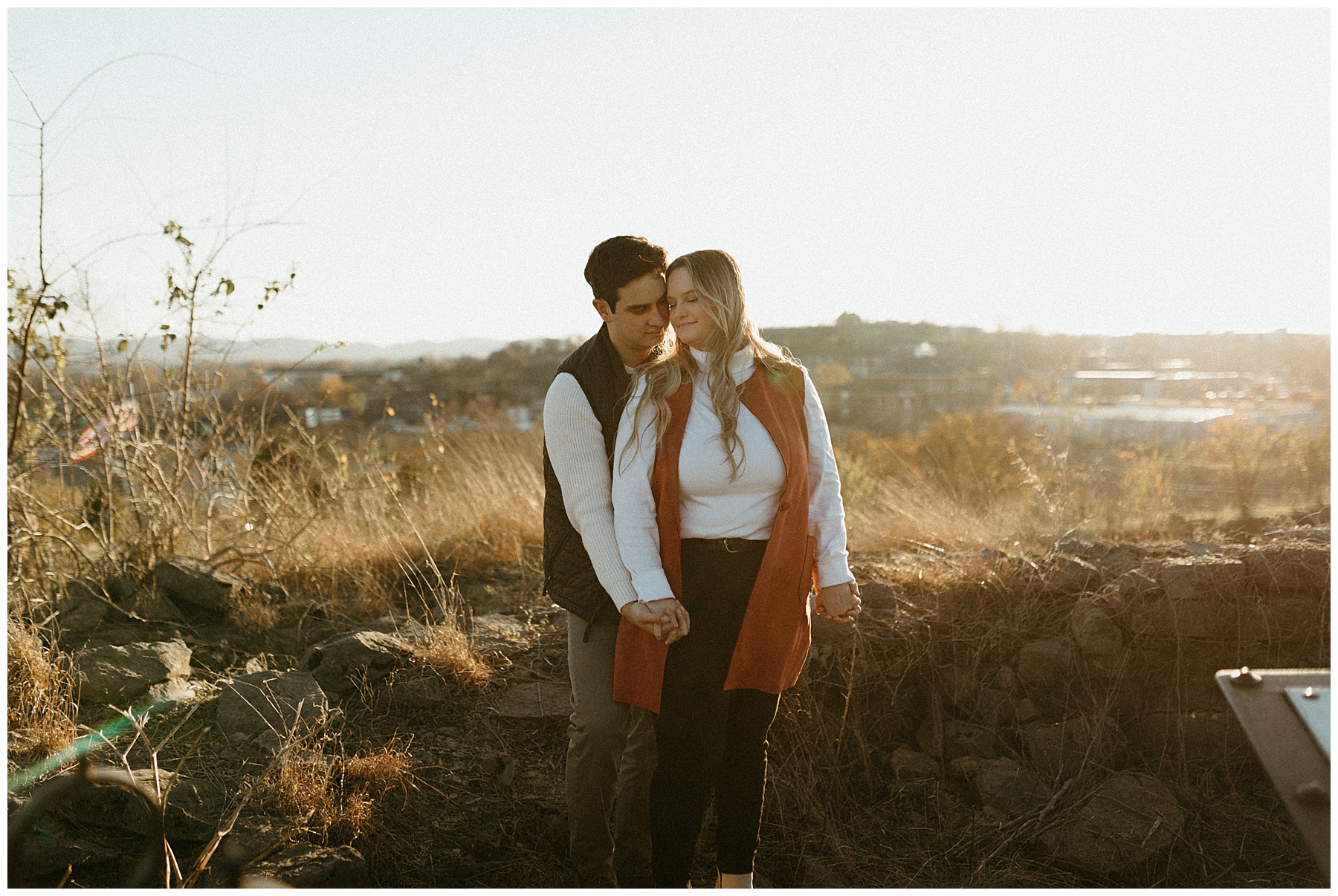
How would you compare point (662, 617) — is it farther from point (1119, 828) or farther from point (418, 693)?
point (1119, 828)

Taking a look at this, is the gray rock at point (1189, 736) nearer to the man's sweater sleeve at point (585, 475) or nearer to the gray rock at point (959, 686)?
the gray rock at point (959, 686)

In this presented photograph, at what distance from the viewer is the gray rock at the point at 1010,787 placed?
321 cm

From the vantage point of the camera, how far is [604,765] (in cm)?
238

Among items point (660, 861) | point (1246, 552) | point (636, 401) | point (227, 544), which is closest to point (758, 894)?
point (660, 861)

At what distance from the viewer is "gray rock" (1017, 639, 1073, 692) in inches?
138

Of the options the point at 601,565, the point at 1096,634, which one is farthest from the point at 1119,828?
the point at 601,565

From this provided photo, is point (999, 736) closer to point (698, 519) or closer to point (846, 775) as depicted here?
point (846, 775)

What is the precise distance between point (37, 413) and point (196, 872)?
326 cm

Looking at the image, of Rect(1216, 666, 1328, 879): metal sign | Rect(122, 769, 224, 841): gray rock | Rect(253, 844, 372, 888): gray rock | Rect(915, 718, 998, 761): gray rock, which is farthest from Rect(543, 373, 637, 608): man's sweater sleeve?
Rect(915, 718, 998, 761): gray rock

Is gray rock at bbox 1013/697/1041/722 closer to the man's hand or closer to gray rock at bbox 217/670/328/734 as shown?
the man's hand

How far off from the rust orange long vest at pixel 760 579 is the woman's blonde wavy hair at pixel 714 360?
0.12 feet

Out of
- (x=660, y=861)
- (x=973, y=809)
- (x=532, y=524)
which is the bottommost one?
(x=973, y=809)

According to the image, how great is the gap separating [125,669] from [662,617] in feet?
7.85

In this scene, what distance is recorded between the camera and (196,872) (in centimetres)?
232
